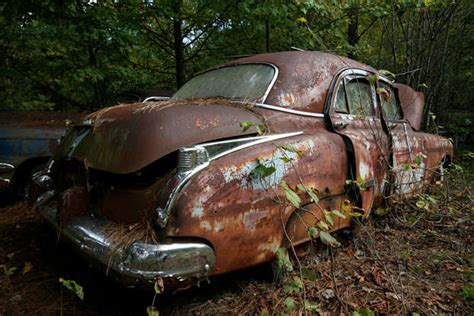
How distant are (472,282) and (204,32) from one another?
6857 millimetres

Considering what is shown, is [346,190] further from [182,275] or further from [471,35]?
[471,35]

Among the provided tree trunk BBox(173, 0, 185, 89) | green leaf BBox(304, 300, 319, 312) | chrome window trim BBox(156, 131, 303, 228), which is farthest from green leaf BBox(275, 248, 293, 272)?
tree trunk BBox(173, 0, 185, 89)

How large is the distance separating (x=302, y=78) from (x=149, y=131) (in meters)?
1.46

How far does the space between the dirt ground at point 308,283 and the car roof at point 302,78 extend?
1.10m

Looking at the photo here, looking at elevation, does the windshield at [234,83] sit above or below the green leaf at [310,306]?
above

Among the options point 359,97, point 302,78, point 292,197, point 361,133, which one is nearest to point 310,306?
point 292,197

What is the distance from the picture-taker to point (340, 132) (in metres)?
3.04

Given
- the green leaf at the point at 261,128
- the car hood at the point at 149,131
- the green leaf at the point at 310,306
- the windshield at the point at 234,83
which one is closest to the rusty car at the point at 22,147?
the windshield at the point at 234,83

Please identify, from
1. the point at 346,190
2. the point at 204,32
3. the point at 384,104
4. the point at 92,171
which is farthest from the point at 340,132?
the point at 204,32

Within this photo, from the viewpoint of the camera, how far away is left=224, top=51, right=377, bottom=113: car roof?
2902mm

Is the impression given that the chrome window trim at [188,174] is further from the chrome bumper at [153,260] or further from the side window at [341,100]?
the side window at [341,100]

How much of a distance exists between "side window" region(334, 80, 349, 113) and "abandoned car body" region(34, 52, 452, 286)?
13 millimetres

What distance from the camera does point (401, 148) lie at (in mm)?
3828

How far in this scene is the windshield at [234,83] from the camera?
3.00 metres
